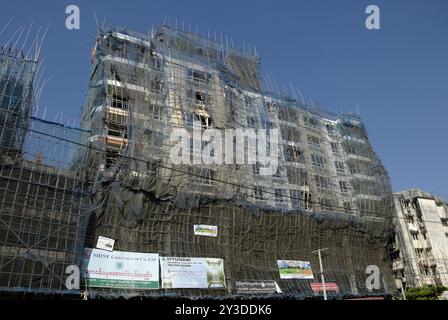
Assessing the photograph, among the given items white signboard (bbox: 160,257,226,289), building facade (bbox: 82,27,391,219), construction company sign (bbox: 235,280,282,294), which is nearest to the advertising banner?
construction company sign (bbox: 235,280,282,294)

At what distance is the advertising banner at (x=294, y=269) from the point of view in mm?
29245

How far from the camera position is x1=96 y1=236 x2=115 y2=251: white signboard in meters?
22.7

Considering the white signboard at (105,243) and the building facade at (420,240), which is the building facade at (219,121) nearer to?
the white signboard at (105,243)

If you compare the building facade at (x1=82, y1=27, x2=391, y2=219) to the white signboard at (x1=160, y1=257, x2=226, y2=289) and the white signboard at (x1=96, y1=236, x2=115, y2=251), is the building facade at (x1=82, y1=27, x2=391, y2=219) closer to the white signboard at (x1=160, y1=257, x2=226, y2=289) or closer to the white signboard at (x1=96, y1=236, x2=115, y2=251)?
the white signboard at (x1=96, y1=236, x2=115, y2=251)

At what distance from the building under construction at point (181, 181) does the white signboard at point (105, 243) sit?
1.09 feet

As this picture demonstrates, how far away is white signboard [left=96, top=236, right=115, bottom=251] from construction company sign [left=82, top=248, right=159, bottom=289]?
0.79 feet

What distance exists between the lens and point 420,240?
152 ft

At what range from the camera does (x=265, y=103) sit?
38.9 metres

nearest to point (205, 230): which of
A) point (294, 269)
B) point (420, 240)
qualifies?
point (294, 269)

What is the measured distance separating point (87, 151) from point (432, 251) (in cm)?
3999

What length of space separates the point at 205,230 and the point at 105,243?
6917 millimetres

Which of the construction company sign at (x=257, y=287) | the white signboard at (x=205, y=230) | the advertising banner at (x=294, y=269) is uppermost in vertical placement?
the white signboard at (x=205, y=230)

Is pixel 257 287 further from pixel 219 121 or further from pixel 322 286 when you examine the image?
pixel 219 121

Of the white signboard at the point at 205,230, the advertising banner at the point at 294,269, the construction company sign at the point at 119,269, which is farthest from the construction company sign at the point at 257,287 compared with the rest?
the construction company sign at the point at 119,269
